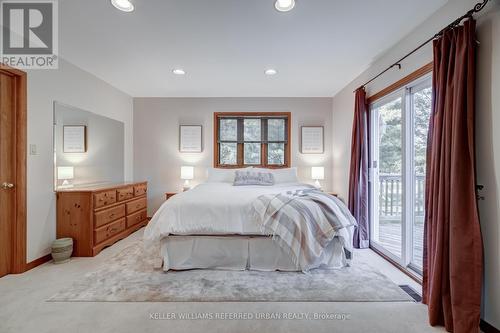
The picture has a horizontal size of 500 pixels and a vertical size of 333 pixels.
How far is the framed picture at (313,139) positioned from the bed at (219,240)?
239 centimetres

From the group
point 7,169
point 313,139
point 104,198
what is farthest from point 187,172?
point 313,139

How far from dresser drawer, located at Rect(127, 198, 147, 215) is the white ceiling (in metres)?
2.08

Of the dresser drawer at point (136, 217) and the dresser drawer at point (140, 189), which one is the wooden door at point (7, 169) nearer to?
the dresser drawer at point (136, 217)

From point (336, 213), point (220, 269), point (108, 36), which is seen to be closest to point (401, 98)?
point (336, 213)

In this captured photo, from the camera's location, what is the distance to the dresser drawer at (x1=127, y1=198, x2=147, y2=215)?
3.86 meters

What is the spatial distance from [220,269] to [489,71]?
9.35 ft

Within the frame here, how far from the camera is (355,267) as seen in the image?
2.63m

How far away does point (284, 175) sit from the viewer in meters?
4.30

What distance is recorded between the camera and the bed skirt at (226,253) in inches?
98.7

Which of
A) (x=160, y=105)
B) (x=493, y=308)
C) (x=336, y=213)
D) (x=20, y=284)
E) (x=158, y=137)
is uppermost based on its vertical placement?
(x=160, y=105)

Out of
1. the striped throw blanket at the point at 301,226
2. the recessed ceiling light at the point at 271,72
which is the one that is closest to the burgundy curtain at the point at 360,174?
the striped throw blanket at the point at 301,226

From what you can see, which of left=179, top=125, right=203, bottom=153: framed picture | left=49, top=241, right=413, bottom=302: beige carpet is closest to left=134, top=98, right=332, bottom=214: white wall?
left=179, top=125, right=203, bottom=153: framed picture

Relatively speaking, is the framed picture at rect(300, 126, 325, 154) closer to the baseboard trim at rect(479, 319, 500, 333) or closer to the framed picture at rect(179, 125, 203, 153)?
the framed picture at rect(179, 125, 203, 153)

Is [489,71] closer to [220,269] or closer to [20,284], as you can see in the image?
[220,269]
